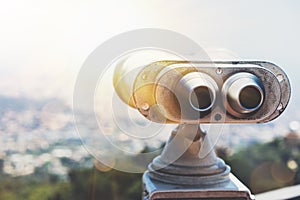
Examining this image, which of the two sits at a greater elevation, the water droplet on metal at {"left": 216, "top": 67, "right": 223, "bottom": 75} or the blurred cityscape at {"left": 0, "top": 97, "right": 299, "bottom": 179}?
the water droplet on metal at {"left": 216, "top": 67, "right": 223, "bottom": 75}

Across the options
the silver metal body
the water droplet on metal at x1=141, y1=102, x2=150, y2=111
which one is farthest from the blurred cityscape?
the water droplet on metal at x1=141, y1=102, x2=150, y2=111

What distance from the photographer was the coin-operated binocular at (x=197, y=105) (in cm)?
68

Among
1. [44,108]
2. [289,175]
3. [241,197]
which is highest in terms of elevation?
[241,197]

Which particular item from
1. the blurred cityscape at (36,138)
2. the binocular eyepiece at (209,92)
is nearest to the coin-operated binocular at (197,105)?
the binocular eyepiece at (209,92)

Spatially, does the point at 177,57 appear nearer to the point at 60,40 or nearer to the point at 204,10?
the point at 204,10

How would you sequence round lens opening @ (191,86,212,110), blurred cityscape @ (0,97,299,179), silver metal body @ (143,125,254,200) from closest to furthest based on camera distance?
round lens opening @ (191,86,212,110) → silver metal body @ (143,125,254,200) → blurred cityscape @ (0,97,299,179)

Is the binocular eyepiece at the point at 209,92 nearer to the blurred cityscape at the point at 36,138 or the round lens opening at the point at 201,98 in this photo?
the round lens opening at the point at 201,98

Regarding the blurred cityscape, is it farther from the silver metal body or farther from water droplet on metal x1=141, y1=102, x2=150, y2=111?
water droplet on metal x1=141, y1=102, x2=150, y2=111

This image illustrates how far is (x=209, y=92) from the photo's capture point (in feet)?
2.22

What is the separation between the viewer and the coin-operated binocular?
2.23 feet

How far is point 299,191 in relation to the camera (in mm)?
1344

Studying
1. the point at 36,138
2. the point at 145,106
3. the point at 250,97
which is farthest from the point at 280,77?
the point at 36,138

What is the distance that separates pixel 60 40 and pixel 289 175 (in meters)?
2.46

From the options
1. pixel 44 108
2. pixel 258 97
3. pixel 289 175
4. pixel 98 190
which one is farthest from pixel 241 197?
pixel 289 175
